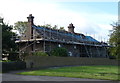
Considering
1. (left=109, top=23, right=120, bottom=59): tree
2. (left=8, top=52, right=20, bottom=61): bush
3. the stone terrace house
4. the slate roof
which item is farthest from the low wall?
(left=109, top=23, right=120, bottom=59): tree

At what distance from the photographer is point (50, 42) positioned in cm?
4622

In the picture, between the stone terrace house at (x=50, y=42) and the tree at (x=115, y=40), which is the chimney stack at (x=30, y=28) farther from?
the tree at (x=115, y=40)

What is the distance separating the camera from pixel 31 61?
3241cm

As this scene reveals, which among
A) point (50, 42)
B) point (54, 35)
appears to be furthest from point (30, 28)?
point (50, 42)

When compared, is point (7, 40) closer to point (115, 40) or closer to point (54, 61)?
point (54, 61)

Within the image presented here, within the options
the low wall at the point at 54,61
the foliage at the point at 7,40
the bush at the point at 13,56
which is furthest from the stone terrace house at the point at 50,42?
the foliage at the point at 7,40

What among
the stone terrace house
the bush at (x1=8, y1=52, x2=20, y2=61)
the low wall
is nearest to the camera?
the low wall

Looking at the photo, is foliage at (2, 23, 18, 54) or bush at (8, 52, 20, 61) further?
bush at (8, 52, 20, 61)

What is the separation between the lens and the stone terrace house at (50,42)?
45.7 m

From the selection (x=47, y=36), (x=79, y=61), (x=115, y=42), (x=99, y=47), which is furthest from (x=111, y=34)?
(x=99, y=47)

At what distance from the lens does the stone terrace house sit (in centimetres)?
4569

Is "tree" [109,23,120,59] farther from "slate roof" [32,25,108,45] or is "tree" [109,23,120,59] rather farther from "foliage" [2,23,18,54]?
"slate roof" [32,25,108,45]

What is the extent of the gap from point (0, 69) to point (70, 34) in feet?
109

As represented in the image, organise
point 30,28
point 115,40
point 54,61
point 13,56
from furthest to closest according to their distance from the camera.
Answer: point 30,28 < point 54,61 < point 13,56 < point 115,40
